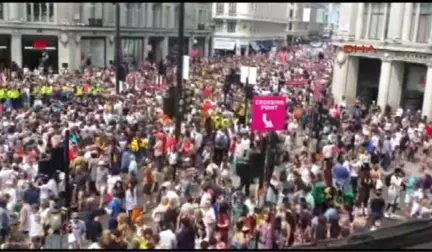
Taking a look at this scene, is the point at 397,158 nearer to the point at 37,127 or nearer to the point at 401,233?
the point at 401,233

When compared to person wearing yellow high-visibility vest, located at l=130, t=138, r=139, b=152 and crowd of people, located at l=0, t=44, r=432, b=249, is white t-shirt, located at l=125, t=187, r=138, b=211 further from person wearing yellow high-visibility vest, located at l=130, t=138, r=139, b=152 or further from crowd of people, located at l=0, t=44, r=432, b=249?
person wearing yellow high-visibility vest, located at l=130, t=138, r=139, b=152

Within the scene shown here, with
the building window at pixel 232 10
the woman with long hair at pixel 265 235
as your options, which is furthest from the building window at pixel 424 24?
the building window at pixel 232 10

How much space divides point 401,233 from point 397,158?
10848 millimetres

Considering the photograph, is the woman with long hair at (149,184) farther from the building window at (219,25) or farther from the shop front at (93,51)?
the building window at (219,25)

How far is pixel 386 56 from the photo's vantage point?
3089cm

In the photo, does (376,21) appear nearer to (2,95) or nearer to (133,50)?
(2,95)

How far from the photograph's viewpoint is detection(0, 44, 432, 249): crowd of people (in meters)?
10.4

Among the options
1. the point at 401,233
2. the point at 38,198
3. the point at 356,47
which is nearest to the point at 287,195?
the point at 401,233

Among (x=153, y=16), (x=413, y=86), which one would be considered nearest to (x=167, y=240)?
(x=413, y=86)

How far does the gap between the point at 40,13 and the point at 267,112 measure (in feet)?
110

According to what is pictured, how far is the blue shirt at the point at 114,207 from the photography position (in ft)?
35.5

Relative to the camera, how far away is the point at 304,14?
121125mm

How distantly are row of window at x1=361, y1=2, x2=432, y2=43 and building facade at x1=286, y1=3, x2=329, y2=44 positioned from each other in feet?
244

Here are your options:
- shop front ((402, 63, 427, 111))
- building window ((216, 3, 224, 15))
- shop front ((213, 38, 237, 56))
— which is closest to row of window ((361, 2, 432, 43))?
shop front ((402, 63, 427, 111))
